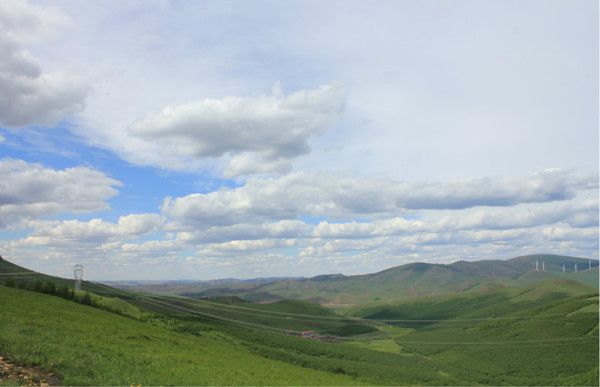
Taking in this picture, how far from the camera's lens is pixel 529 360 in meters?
195

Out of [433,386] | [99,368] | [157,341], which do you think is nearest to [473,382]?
[433,386]

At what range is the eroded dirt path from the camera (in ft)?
104

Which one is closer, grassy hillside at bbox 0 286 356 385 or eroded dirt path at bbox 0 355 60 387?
eroded dirt path at bbox 0 355 60 387

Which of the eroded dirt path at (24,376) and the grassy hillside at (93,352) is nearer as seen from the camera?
the eroded dirt path at (24,376)

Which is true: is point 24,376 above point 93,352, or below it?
above

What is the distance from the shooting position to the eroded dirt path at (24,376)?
104ft

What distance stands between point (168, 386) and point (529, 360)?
7719 inches

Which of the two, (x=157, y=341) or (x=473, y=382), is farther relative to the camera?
(x=473, y=382)

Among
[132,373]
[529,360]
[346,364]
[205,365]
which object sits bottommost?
[529,360]

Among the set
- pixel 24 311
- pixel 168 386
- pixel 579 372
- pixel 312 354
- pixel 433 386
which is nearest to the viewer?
pixel 168 386

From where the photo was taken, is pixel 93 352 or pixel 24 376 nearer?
pixel 24 376

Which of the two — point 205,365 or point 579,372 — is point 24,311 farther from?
point 579,372

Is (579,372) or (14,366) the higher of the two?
(14,366)

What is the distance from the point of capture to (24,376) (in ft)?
108
